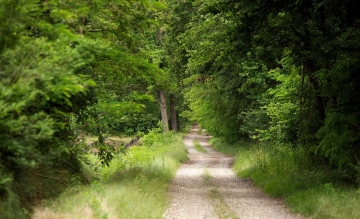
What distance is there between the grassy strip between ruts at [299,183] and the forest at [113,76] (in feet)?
1.07

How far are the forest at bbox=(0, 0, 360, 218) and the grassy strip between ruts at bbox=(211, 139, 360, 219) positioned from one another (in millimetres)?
326

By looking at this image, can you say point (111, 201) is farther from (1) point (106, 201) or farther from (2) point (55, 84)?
(2) point (55, 84)

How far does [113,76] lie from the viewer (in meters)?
15.8

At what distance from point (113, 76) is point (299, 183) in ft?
22.8

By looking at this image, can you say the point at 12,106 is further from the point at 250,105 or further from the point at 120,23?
the point at 250,105

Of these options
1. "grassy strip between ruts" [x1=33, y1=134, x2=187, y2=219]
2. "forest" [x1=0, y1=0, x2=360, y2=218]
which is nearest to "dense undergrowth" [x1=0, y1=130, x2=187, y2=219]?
"grassy strip between ruts" [x1=33, y1=134, x2=187, y2=219]

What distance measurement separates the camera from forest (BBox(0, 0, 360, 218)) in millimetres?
8141

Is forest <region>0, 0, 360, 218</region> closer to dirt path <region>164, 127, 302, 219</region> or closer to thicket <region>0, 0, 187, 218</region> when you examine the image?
thicket <region>0, 0, 187, 218</region>

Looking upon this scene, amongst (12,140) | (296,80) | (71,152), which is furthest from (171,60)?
(12,140)

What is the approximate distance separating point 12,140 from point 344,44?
9234 mm

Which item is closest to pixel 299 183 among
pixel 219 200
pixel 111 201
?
pixel 219 200

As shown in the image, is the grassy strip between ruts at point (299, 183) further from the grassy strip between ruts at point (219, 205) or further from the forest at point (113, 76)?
the grassy strip between ruts at point (219, 205)

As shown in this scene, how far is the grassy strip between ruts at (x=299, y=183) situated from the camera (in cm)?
1224

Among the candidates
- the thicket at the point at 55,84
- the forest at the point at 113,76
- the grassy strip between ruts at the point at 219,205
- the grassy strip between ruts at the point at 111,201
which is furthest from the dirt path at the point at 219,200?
the thicket at the point at 55,84
